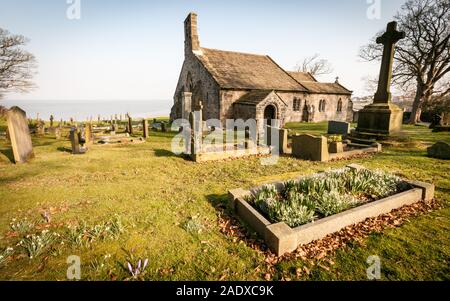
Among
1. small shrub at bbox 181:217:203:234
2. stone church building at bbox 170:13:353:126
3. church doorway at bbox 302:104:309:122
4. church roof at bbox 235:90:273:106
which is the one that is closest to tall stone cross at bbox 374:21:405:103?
stone church building at bbox 170:13:353:126

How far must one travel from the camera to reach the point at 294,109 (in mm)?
27734

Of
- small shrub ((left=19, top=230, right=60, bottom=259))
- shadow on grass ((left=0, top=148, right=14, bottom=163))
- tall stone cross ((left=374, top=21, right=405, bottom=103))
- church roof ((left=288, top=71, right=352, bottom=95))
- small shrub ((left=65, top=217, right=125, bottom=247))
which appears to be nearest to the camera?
small shrub ((left=19, top=230, right=60, bottom=259))

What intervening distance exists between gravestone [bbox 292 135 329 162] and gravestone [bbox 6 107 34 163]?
41.3 feet

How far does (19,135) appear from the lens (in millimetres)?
9328

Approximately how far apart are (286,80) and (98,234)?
87.7 ft

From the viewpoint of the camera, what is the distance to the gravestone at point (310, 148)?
33.1ft

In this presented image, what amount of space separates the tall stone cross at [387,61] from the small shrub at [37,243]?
54.6 ft

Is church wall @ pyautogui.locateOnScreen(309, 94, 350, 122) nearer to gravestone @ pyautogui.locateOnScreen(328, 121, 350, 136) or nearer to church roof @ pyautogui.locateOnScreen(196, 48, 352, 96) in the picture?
church roof @ pyautogui.locateOnScreen(196, 48, 352, 96)

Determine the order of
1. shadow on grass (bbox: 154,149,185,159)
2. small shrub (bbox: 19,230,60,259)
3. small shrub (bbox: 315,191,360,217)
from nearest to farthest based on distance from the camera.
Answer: small shrub (bbox: 19,230,60,259) → small shrub (bbox: 315,191,360,217) → shadow on grass (bbox: 154,149,185,159)

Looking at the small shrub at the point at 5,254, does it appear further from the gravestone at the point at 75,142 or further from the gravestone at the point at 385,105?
the gravestone at the point at 385,105

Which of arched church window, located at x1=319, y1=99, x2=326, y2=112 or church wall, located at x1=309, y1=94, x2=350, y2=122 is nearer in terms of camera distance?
church wall, located at x1=309, y1=94, x2=350, y2=122

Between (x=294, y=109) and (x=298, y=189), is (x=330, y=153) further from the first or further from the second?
(x=294, y=109)

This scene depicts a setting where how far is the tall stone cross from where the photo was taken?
497 inches

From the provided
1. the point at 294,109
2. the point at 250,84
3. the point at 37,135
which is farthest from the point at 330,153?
the point at 37,135
